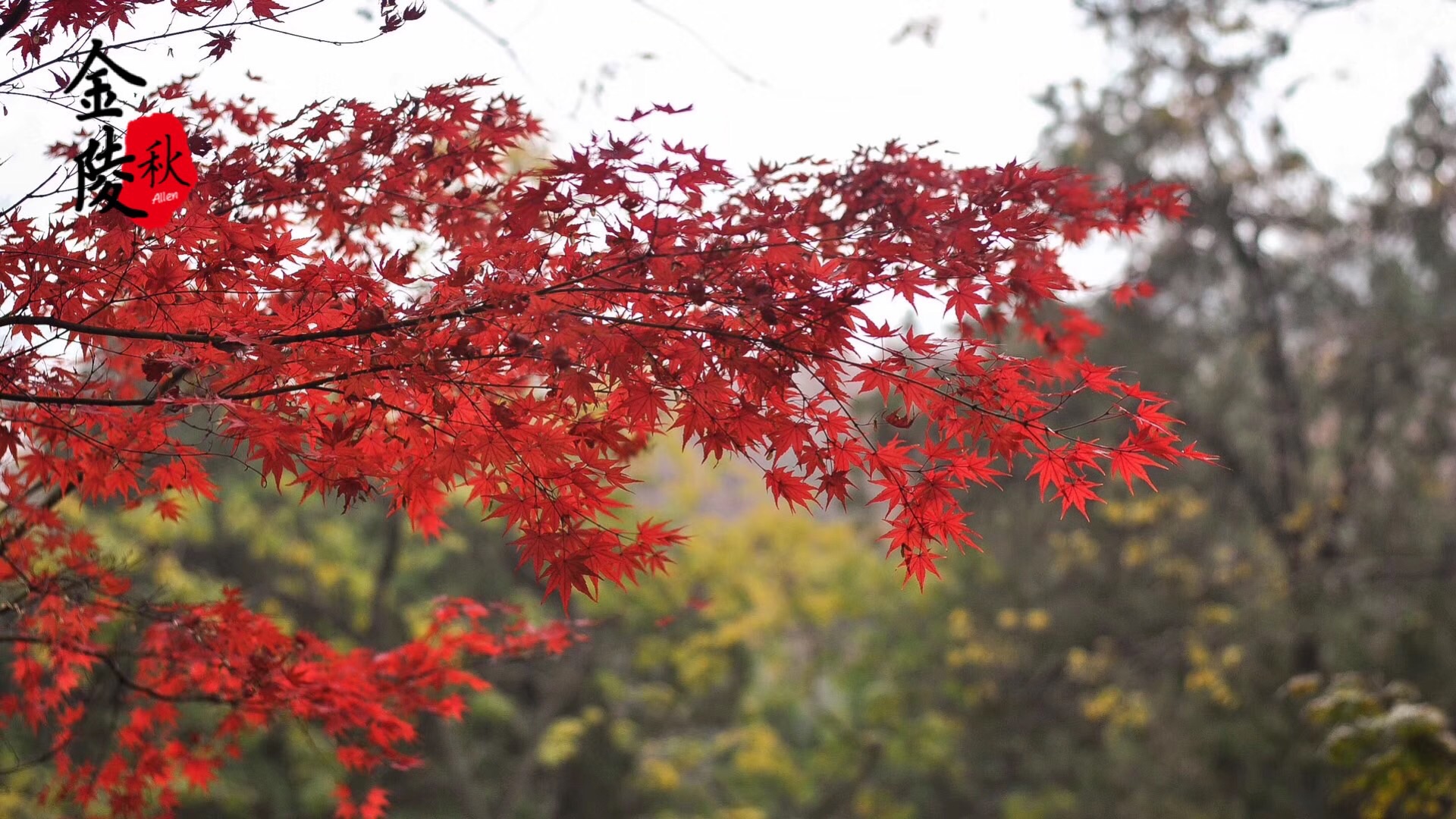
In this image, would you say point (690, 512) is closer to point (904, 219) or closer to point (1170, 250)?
point (1170, 250)

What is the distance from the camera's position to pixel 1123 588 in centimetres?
930

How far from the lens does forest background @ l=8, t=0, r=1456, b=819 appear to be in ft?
23.6

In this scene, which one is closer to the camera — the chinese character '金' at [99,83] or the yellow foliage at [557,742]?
the chinese character '金' at [99,83]

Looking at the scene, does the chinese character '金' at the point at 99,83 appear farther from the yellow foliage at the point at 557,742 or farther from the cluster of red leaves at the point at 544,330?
the yellow foliage at the point at 557,742

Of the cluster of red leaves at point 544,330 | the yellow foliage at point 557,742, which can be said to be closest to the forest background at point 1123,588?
the yellow foliage at point 557,742

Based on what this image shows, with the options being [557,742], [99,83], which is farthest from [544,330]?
[557,742]

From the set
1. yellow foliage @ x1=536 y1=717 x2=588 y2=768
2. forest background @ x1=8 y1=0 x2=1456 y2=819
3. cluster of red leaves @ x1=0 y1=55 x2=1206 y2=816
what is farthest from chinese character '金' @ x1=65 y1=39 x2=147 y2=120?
yellow foliage @ x1=536 y1=717 x2=588 y2=768

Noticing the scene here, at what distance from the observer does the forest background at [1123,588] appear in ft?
23.6

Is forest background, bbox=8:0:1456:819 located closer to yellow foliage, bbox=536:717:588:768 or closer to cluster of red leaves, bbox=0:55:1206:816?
yellow foliage, bbox=536:717:588:768

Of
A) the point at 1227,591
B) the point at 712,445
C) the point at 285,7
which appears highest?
the point at 1227,591

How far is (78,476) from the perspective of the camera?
8.04 ft

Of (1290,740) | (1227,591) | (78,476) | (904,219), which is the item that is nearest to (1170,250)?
(1227,591)

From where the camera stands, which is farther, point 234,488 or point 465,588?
point 465,588

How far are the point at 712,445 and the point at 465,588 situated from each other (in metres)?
7.87
